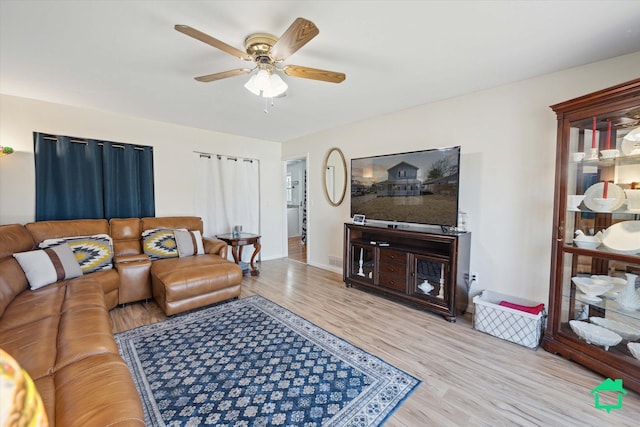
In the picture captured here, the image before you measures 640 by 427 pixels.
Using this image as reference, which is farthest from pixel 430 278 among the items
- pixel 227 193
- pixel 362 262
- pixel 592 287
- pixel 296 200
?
pixel 296 200

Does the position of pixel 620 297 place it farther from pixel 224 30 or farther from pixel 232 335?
pixel 224 30

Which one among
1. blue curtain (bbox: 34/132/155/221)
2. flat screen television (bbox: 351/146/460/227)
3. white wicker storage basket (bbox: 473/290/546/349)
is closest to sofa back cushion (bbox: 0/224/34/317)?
blue curtain (bbox: 34/132/155/221)

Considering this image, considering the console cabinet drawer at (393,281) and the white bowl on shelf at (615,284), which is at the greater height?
the white bowl on shelf at (615,284)

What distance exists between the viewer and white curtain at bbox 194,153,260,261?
4.35 metres

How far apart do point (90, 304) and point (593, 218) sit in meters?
3.80

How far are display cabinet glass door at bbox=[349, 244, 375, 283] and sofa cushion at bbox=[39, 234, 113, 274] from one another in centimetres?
285

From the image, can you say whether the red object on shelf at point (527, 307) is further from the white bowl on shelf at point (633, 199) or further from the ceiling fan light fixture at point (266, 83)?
the ceiling fan light fixture at point (266, 83)

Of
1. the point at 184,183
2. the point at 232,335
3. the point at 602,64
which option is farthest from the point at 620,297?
the point at 184,183

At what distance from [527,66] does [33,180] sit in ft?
17.1

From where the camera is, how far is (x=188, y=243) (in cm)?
338

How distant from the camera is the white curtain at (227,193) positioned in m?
4.35

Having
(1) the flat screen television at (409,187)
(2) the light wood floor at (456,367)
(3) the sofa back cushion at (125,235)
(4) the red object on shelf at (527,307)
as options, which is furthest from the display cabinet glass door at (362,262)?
(3) the sofa back cushion at (125,235)

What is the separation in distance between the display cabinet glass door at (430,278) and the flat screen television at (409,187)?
42 centimetres

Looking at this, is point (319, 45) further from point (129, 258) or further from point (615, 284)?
point (129, 258)
